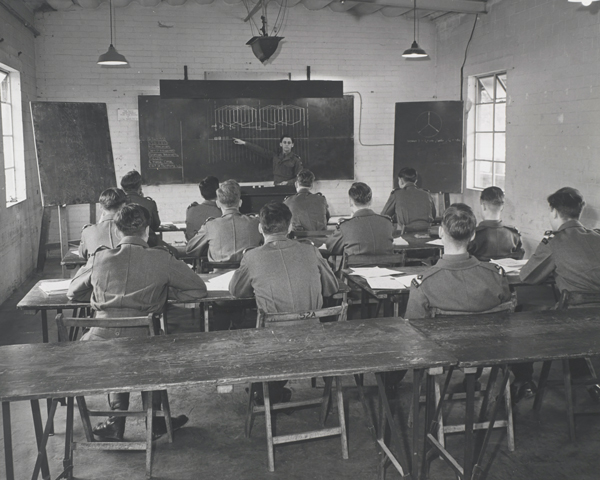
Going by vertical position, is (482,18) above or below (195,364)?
above

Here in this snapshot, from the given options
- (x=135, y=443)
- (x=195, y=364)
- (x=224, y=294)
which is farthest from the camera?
(x=224, y=294)

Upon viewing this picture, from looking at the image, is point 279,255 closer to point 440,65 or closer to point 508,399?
point 508,399

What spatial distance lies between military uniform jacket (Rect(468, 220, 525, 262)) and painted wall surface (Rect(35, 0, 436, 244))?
15.8 ft

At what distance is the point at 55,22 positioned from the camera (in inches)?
331

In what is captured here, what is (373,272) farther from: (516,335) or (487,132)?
(487,132)

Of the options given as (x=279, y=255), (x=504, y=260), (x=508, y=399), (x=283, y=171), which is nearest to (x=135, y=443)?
(x=279, y=255)

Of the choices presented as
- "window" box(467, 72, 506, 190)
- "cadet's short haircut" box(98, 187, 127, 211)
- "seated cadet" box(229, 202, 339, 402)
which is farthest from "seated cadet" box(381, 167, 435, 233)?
"seated cadet" box(229, 202, 339, 402)

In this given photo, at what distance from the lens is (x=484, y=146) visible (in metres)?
8.72

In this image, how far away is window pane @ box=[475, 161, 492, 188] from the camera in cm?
861

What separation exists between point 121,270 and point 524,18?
5.97 m

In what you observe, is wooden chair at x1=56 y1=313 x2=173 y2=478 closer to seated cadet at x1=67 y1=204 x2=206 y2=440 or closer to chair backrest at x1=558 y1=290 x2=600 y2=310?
seated cadet at x1=67 y1=204 x2=206 y2=440

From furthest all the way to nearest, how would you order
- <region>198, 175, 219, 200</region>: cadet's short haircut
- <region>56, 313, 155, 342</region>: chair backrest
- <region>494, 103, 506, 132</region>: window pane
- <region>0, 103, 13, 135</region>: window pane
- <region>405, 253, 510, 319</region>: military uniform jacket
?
<region>494, 103, 506, 132</region>: window pane < <region>0, 103, 13, 135</region>: window pane < <region>198, 175, 219, 200</region>: cadet's short haircut < <region>405, 253, 510, 319</region>: military uniform jacket < <region>56, 313, 155, 342</region>: chair backrest

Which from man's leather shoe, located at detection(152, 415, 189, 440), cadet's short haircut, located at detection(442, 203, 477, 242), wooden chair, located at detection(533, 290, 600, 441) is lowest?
man's leather shoe, located at detection(152, 415, 189, 440)

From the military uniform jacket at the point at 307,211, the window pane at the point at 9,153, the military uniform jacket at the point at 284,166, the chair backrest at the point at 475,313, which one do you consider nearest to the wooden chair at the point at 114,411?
the chair backrest at the point at 475,313
